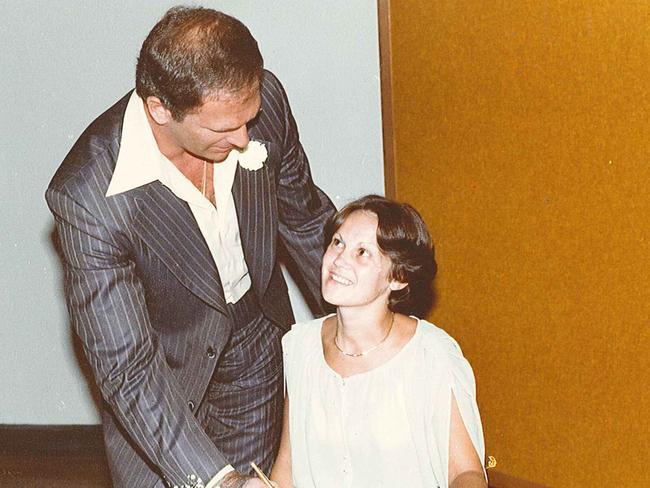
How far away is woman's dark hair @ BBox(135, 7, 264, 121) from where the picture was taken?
7.95 ft

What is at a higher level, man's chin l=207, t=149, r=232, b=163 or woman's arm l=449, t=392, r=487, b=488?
man's chin l=207, t=149, r=232, b=163

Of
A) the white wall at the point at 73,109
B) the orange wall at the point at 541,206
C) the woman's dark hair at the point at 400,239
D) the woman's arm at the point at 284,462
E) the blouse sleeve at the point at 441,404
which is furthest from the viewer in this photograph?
the white wall at the point at 73,109

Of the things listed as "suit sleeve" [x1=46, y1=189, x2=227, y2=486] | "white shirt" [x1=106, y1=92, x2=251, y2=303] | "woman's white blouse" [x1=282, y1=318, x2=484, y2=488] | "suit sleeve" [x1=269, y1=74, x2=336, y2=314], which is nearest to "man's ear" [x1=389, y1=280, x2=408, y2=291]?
"woman's white blouse" [x1=282, y1=318, x2=484, y2=488]

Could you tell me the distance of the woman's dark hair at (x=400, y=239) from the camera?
2.88 metres

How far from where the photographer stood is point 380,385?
2881 mm

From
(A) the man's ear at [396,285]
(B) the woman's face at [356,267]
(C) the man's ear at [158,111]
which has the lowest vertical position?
(A) the man's ear at [396,285]

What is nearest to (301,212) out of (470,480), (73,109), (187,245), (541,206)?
(187,245)

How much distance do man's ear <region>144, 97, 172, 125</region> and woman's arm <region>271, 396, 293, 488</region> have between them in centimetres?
93

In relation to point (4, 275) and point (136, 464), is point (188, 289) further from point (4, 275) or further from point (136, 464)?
point (4, 275)

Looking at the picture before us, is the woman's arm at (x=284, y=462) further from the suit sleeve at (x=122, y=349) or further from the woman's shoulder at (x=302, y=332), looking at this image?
the suit sleeve at (x=122, y=349)

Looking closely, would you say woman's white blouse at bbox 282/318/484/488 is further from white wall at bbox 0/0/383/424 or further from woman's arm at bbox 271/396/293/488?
white wall at bbox 0/0/383/424

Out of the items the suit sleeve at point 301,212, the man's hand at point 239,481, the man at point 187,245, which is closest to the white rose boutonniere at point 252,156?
the man at point 187,245

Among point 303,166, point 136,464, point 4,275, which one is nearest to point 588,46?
point 303,166

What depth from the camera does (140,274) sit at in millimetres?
2801
